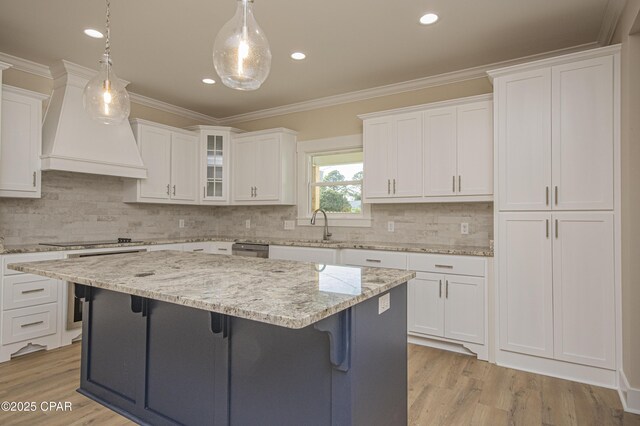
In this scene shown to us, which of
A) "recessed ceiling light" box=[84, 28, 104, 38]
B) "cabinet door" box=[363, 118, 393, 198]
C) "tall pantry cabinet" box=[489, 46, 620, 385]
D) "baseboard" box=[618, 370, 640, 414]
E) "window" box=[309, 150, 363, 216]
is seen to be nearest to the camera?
"baseboard" box=[618, 370, 640, 414]

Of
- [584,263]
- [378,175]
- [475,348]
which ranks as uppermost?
[378,175]

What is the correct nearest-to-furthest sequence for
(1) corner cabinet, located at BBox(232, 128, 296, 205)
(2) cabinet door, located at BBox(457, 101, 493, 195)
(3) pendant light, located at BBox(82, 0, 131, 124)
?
(3) pendant light, located at BBox(82, 0, 131, 124)
(2) cabinet door, located at BBox(457, 101, 493, 195)
(1) corner cabinet, located at BBox(232, 128, 296, 205)

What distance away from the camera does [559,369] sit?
278 centimetres

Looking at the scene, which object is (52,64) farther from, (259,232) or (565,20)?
(565,20)

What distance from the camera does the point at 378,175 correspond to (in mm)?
3953

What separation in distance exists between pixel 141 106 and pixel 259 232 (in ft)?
7.31

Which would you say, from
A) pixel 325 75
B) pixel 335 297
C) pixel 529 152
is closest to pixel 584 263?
pixel 529 152

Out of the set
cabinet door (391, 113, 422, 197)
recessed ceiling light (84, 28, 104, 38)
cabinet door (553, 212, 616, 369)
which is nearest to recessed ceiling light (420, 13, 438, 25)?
cabinet door (391, 113, 422, 197)

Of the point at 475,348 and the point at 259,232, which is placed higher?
the point at 259,232

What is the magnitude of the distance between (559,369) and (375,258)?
5.61ft

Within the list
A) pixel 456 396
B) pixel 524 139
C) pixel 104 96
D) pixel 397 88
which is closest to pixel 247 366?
pixel 456 396

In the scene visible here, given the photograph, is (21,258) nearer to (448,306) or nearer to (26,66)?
(26,66)

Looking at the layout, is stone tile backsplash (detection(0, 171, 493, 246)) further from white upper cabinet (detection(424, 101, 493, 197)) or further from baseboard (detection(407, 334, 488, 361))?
baseboard (detection(407, 334, 488, 361))

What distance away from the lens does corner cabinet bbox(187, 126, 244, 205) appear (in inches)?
198
